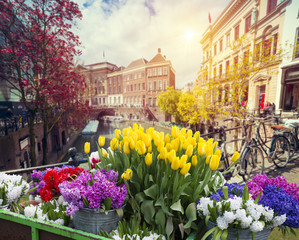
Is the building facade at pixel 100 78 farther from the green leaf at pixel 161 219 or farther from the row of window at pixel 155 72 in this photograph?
the green leaf at pixel 161 219

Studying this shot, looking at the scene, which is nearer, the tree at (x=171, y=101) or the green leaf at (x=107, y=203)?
the green leaf at (x=107, y=203)

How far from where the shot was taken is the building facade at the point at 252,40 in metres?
10.7

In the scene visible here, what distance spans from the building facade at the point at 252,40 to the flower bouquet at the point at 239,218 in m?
8.99

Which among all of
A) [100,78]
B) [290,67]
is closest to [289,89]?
[290,67]

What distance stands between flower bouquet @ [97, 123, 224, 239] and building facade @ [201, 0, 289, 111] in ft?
28.9

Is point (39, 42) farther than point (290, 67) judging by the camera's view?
No

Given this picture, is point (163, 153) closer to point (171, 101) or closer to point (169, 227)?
point (169, 227)

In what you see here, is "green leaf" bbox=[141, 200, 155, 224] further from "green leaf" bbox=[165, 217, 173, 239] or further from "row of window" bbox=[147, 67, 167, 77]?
"row of window" bbox=[147, 67, 167, 77]

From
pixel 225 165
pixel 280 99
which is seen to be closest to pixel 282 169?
pixel 225 165

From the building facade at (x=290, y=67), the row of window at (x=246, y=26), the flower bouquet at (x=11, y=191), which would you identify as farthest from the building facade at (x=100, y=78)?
the flower bouquet at (x=11, y=191)

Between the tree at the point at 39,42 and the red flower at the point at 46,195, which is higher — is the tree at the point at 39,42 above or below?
above

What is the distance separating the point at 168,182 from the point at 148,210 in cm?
25

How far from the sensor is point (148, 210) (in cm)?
121

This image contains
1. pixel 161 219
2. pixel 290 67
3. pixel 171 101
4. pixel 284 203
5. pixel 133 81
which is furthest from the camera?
pixel 133 81
